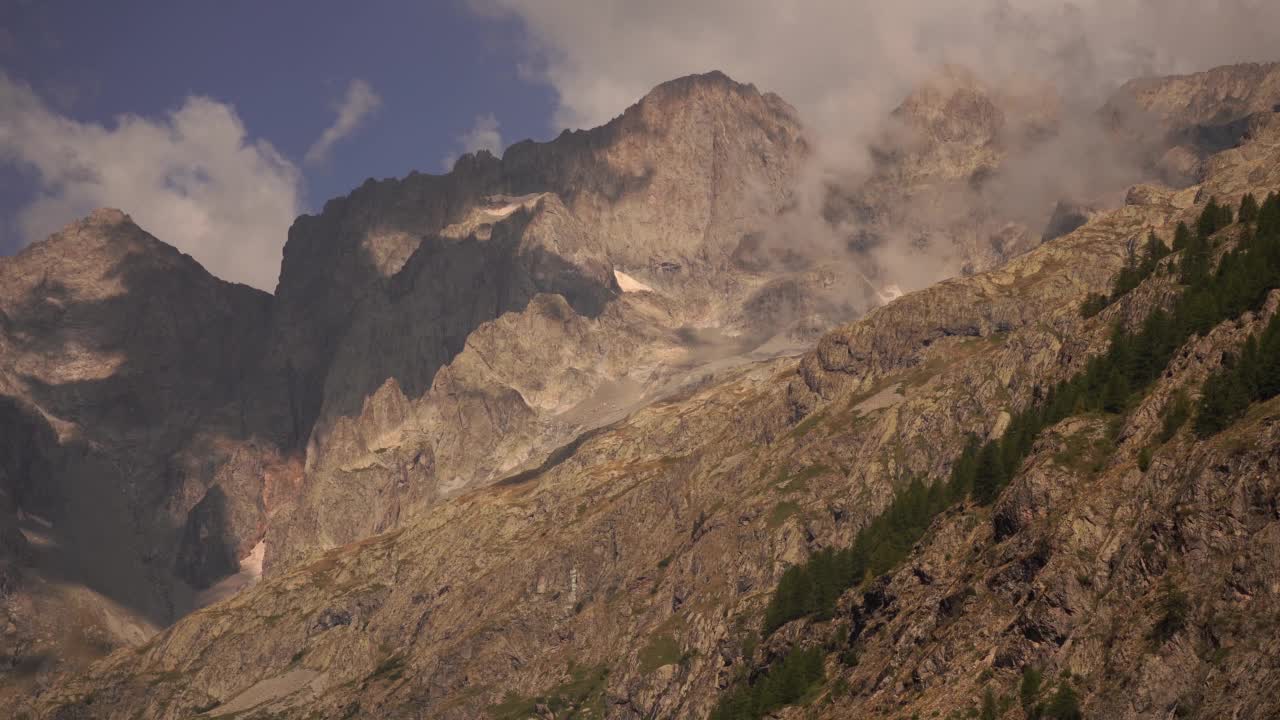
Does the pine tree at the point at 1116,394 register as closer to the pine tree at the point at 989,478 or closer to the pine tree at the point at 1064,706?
the pine tree at the point at 989,478

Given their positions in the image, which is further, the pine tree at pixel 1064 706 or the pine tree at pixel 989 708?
the pine tree at pixel 989 708

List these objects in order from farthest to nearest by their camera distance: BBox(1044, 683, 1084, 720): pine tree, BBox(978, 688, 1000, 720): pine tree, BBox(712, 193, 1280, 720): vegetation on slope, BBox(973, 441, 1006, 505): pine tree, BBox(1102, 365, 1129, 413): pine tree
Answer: BBox(973, 441, 1006, 505): pine tree → BBox(1102, 365, 1129, 413): pine tree → BBox(712, 193, 1280, 720): vegetation on slope → BBox(978, 688, 1000, 720): pine tree → BBox(1044, 683, 1084, 720): pine tree

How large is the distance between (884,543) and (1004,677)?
229 feet

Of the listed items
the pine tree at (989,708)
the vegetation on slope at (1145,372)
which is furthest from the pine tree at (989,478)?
the pine tree at (989,708)

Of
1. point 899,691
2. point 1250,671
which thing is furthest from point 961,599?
point 1250,671

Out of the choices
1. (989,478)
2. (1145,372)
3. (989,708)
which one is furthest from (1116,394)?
(989,708)

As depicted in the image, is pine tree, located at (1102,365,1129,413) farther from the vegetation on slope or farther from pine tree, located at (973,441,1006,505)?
pine tree, located at (973,441,1006,505)

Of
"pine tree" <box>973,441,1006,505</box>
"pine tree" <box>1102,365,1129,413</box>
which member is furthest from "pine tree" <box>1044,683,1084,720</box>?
"pine tree" <box>973,441,1006,505</box>

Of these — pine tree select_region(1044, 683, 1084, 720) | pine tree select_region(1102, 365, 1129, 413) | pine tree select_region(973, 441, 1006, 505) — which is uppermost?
pine tree select_region(1102, 365, 1129, 413)

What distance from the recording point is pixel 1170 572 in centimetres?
11488

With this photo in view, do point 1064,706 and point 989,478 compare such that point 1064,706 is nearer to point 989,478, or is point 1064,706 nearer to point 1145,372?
point 989,478

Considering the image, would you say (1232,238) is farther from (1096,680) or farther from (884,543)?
(1096,680)

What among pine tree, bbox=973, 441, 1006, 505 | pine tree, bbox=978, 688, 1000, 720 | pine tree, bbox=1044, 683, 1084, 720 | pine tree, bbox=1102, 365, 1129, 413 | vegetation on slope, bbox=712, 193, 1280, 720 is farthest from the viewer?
pine tree, bbox=973, 441, 1006, 505

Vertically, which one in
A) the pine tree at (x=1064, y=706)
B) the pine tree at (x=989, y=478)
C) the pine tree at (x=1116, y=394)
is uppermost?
the pine tree at (x=1116, y=394)
